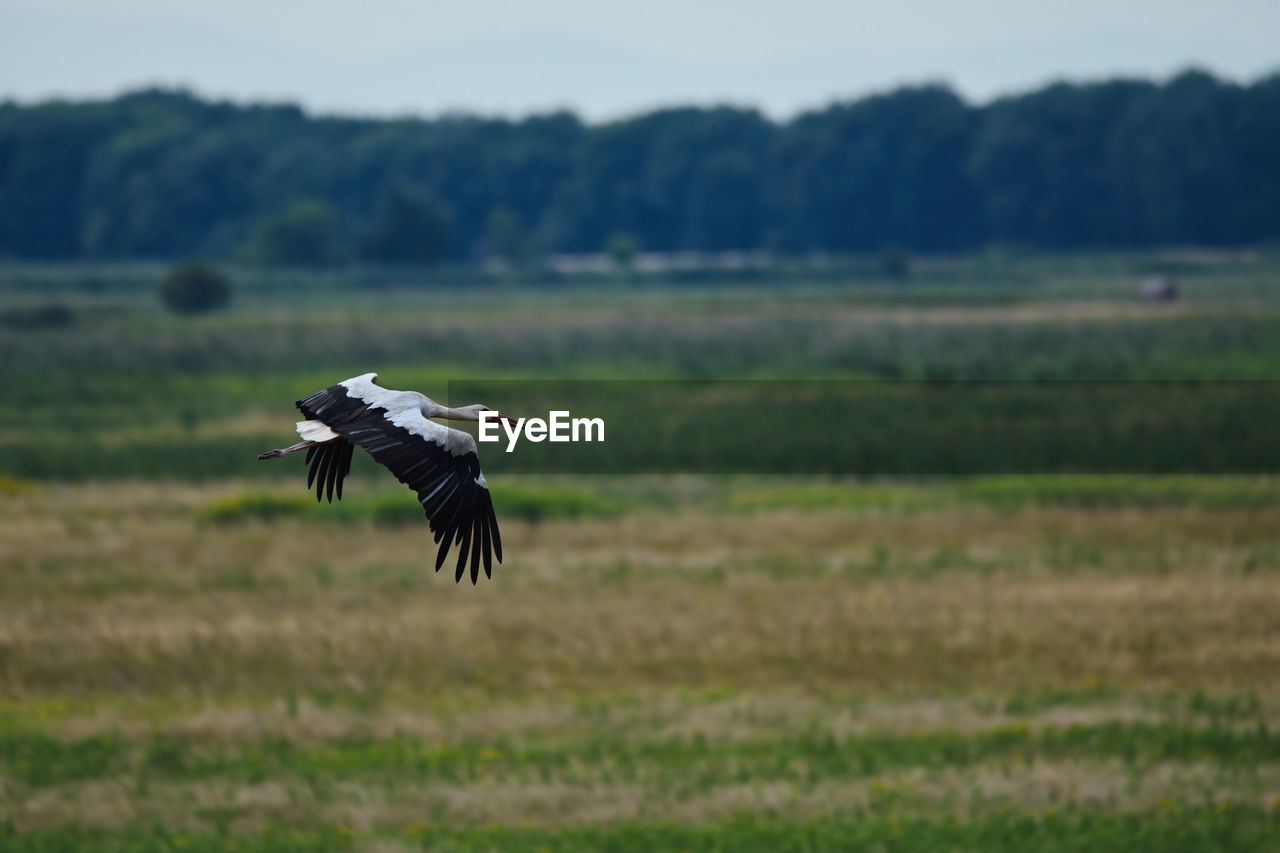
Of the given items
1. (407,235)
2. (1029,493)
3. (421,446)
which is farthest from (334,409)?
(407,235)

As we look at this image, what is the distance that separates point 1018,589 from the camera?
3675 cm

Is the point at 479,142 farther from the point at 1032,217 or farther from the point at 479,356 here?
the point at 479,356

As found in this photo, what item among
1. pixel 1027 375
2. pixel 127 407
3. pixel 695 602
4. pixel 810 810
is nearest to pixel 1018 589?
pixel 695 602

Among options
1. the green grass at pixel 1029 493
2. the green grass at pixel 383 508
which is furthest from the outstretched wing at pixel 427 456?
the green grass at pixel 1029 493

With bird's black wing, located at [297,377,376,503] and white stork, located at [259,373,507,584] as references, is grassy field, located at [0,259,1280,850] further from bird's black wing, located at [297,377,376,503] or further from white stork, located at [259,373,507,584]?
white stork, located at [259,373,507,584]

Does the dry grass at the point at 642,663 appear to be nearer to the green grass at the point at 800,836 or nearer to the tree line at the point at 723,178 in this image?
the green grass at the point at 800,836

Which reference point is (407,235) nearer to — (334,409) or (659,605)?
(659,605)

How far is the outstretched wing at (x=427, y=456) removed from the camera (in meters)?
4.57

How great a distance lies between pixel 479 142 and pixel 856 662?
556 feet

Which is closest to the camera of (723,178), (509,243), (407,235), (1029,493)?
(1029,493)

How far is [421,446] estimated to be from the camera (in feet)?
15.4

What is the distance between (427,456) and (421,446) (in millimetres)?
50

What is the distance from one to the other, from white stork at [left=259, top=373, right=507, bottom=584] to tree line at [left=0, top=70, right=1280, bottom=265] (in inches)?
6113

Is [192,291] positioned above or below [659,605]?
above
